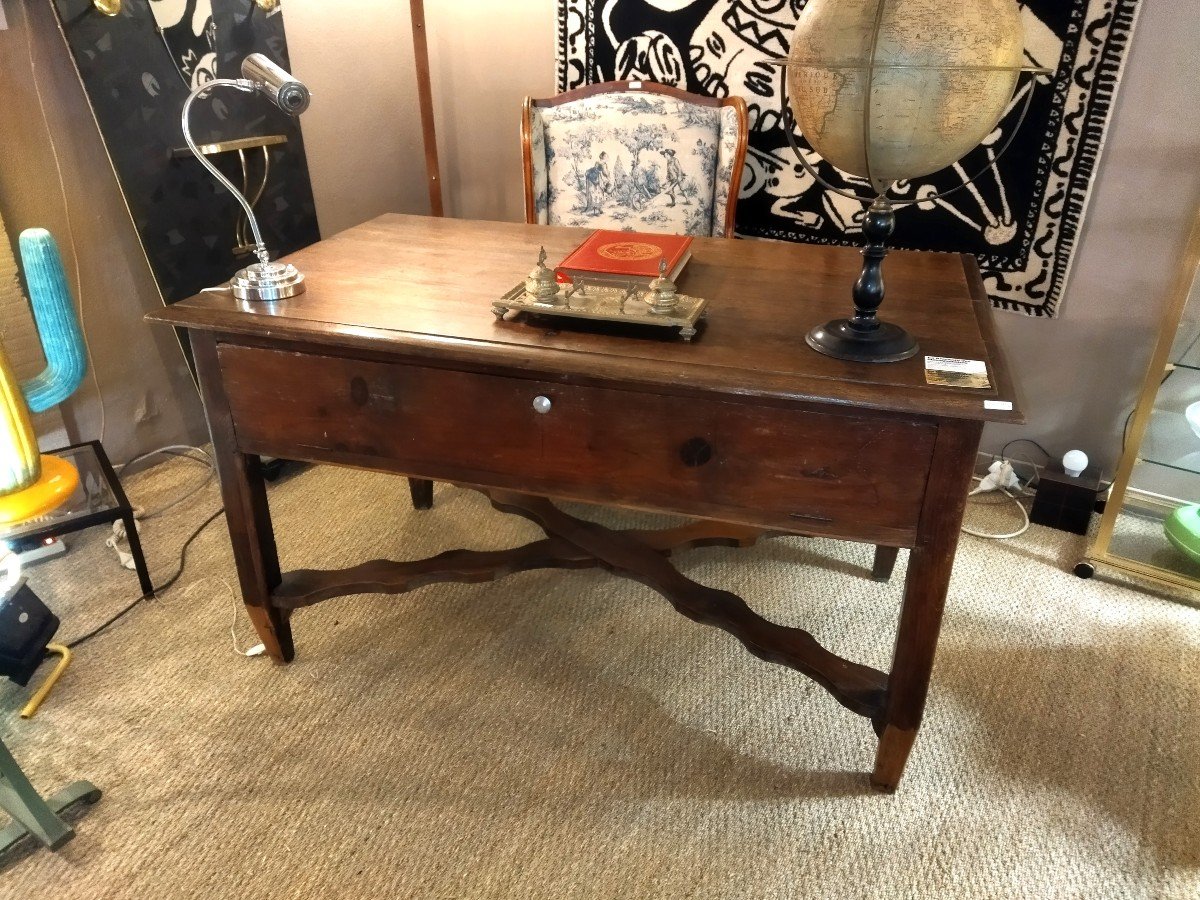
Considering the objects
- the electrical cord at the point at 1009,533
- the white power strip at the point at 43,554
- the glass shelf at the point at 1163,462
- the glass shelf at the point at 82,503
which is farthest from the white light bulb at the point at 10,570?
the glass shelf at the point at 1163,462

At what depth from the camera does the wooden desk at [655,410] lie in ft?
3.61

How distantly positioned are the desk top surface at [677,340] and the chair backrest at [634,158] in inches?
23.4

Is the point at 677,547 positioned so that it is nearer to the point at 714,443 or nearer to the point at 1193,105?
the point at 714,443

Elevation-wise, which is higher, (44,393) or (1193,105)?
(1193,105)

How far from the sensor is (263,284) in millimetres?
1318

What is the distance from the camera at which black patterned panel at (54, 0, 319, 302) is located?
1828 millimetres

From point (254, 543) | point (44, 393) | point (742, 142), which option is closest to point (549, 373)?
point (254, 543)

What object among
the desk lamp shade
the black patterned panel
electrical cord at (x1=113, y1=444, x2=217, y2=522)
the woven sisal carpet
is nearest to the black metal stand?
the woven sisal carpet

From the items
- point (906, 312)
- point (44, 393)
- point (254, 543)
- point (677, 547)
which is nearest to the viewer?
point (906, 312)

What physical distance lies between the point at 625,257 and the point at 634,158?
98cm

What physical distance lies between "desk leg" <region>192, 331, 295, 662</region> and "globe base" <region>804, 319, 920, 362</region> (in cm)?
91

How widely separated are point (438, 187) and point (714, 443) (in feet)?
5.60

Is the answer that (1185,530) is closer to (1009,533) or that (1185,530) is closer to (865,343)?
(1009,533)

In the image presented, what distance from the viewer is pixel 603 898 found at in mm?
1236
